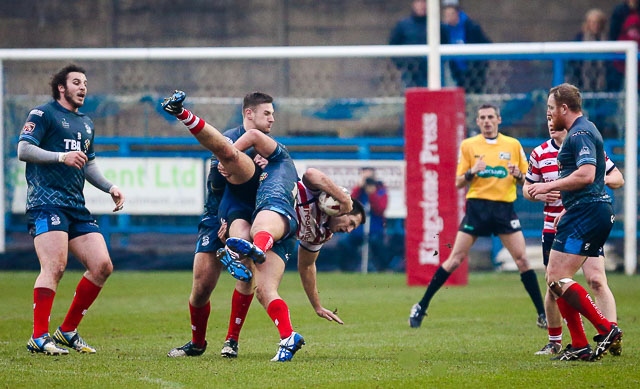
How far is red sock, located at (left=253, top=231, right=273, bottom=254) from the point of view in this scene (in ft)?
25.9

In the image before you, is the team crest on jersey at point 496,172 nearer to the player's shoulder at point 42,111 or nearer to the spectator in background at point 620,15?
the player's shoulder at point 42,111

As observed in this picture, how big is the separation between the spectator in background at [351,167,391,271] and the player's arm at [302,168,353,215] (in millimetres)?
8498

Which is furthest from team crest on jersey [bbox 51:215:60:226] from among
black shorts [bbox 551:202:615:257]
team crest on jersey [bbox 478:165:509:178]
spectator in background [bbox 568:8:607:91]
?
spectator in background [bbox 568:8:607:91]

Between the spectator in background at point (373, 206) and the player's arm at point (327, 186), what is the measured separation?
8498 millimetres

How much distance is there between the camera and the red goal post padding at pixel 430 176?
49.1 ft

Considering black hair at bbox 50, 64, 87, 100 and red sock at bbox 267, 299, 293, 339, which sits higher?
black hair at bbox 50, 64, 87, 100

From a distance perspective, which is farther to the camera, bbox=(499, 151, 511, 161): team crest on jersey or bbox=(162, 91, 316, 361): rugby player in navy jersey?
bbox=(499, 151, 511, 161): team crest on jersey

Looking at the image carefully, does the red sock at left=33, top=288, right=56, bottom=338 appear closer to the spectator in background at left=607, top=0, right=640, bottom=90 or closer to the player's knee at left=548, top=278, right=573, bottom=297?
the player's knee at left=548, top=278, right=573, bottom=297

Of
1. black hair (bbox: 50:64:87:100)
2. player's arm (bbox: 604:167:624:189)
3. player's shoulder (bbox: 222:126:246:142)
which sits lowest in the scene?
player's arm (bbox: 604:167:624:189)

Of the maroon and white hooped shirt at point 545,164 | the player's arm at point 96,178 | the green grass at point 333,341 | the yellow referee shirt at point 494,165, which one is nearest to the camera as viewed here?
the green grass at point 333,341

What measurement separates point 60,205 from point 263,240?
1.99 m

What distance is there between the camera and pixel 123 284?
15383 millimetres

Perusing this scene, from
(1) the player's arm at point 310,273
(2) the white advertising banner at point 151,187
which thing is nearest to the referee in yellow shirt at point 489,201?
(1) the player's arm at point 310,273

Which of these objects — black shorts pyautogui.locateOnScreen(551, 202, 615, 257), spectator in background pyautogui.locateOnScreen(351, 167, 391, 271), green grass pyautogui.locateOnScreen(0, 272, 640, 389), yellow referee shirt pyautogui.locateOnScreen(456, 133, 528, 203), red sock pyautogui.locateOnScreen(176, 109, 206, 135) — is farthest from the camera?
spectator in background pyautogui.locateOnScreen(351, 167, 391, 271)
